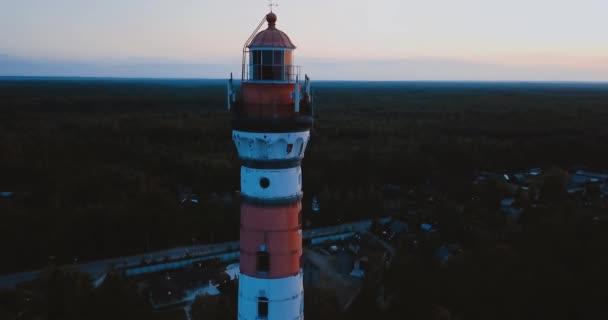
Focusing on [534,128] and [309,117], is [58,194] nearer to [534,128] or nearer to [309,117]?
[309,117]

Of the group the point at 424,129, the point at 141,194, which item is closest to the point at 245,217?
the point at 141,194

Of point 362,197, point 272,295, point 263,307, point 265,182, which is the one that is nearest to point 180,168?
point 362,197

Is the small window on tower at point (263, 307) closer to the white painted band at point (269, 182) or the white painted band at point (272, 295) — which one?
the white painted band at point (272, 295)

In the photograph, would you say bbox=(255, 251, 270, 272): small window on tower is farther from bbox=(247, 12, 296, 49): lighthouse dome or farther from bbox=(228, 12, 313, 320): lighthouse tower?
bbox=(247, 12, 296, 49): lighthouse dome

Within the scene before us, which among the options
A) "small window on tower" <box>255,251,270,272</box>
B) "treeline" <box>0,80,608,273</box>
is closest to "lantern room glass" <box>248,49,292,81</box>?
"small window on tower" <box>255,251,270,272</box>

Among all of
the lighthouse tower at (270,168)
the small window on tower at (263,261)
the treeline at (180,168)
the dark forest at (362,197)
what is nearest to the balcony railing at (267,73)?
the lighthouse tower at (270,168)

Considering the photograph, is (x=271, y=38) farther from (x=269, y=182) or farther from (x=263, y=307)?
(x=263, y=307)
